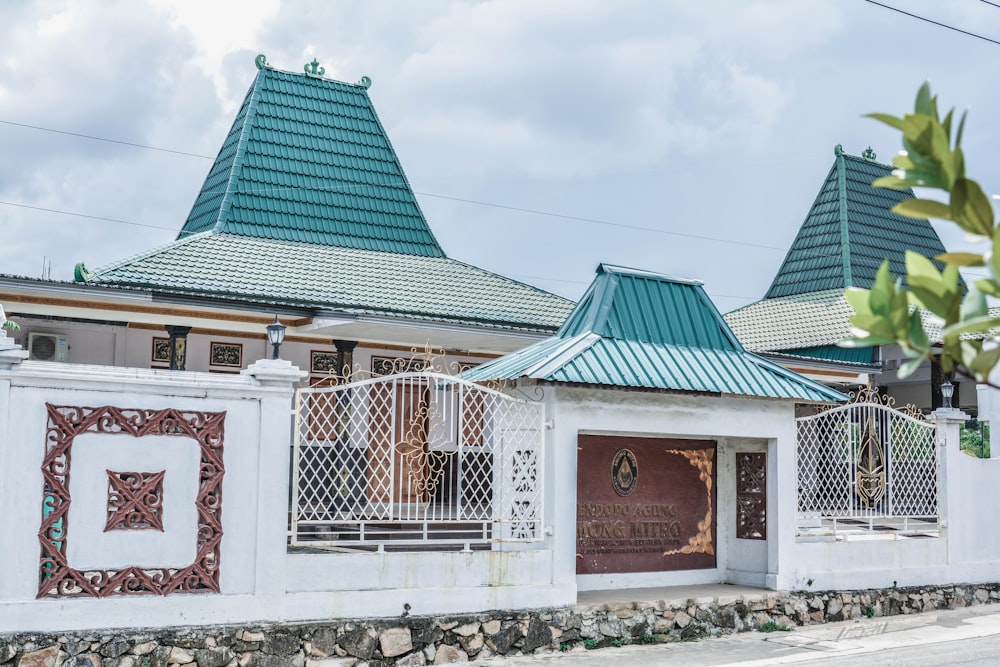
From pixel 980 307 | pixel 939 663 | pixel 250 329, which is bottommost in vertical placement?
pixel 939 663

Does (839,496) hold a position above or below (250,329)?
below

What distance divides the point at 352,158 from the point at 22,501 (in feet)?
37.9

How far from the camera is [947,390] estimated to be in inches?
548

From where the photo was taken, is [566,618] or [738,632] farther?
[738,632]

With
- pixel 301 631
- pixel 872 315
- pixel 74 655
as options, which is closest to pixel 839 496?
pixel 301 631

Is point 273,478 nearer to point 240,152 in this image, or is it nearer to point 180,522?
point 180,522

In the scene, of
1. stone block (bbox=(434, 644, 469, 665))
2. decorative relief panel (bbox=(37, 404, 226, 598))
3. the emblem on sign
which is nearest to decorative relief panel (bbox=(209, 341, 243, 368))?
the emblem on sign

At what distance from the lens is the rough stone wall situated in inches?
339

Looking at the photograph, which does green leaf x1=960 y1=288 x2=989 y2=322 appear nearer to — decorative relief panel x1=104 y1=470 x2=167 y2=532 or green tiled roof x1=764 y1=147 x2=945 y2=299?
decorative relief panel x1=104 y1=470 x2=167 y2=532

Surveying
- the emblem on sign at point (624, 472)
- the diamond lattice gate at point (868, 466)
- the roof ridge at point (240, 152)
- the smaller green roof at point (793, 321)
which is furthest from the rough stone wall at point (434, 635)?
the smaller green roof at point (793, 321)

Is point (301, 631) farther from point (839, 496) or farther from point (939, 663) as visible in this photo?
point (839, 496)

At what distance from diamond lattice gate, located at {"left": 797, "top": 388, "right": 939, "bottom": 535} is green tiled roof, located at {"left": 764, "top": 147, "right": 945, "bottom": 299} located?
10.4 metres

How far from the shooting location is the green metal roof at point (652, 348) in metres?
11.4

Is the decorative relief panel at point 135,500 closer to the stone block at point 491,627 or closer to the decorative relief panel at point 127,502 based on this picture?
the decorative relief panel at point 127,502
